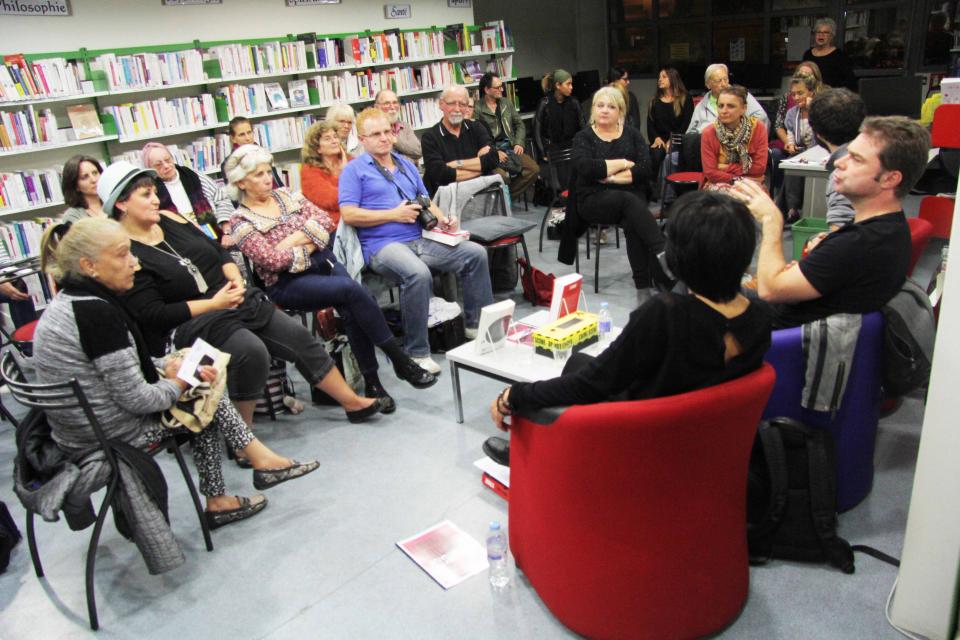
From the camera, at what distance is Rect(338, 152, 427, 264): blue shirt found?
13.2ft

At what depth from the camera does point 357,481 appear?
10.1 feet

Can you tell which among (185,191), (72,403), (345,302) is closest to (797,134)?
(345,302)

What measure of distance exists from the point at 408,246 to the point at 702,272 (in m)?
2.60

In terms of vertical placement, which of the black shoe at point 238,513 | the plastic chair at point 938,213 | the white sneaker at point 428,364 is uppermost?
the plastic chair at point 938,213

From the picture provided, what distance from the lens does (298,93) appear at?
6551mm

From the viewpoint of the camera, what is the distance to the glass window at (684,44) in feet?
31.0

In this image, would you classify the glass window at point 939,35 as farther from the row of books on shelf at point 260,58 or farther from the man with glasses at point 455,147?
the row of books on shelf at point 260,58

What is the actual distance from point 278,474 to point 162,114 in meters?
3.72

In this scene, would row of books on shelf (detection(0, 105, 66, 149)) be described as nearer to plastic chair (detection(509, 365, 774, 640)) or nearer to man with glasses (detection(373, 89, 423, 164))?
man with glasses (detection(373, 89, 423, 164))

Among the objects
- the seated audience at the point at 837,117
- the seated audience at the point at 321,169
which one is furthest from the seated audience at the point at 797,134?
the seated audience at the point at 321,169

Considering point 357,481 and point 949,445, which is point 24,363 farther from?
point 949,445

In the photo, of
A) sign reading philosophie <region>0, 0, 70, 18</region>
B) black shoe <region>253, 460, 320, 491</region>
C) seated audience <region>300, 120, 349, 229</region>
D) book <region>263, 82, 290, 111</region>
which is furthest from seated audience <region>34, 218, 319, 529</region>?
book <region>263, 82, 290, 111</region>

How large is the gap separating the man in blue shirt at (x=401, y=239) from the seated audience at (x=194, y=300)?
0.67 m

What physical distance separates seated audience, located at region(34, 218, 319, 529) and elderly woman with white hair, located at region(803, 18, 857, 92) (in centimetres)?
661
